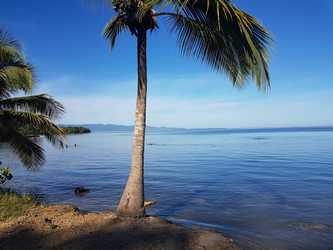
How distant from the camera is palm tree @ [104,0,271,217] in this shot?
8.24 m

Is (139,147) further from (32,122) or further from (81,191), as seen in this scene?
(81,191)

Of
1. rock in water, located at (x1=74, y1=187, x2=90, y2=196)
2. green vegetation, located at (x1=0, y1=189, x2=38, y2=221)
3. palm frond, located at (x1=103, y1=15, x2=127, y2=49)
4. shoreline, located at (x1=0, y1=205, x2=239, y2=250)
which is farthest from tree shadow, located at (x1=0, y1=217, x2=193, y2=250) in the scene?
rock in water, located at (x1=74, y1=187, x2=90, y2=196)

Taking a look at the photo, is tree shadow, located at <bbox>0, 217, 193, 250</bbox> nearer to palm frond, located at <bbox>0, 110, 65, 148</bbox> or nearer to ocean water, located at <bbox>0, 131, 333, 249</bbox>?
ocean water, located at <bbox>0, 131, 333, 249</bbox>

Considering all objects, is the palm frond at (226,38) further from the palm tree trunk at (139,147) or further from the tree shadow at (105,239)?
the tree shadow at (105,239)

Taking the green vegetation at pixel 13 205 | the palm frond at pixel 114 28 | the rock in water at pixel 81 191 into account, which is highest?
the palm frond at pixel 114 28

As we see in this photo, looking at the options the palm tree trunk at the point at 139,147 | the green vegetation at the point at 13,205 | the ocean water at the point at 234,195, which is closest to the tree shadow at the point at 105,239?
the palm tree trunk at the point at 139,147

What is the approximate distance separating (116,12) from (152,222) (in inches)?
214

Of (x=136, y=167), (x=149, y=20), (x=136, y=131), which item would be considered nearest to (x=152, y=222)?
(x=136, y=167)

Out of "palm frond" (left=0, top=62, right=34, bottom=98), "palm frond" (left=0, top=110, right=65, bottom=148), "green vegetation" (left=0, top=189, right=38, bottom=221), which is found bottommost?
"green vegetation" (left=0, top=189, right=38, bottom=221)

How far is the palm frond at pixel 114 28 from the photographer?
31.6 ft

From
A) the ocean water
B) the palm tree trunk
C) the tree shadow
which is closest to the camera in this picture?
the tree shadow

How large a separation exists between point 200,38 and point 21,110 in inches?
294

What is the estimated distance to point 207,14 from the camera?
8.62 meters

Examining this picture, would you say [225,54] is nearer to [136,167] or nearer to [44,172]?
Result: [136,167]
